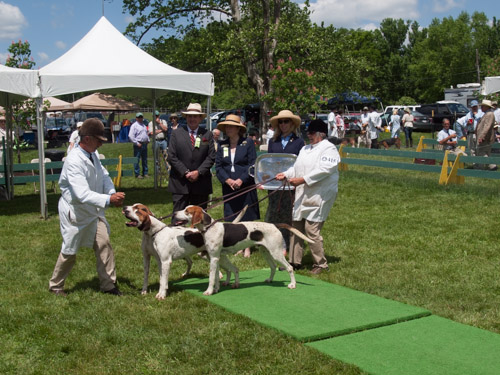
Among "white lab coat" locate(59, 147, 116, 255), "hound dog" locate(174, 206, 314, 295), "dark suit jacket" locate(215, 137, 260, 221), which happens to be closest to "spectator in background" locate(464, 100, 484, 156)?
"dark suit jacket" locate(215, 137, 260, 221)

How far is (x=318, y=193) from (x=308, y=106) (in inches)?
763

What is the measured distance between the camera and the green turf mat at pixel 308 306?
5505 mm

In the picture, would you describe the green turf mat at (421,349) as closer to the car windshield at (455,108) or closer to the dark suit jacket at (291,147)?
the dark suit jacket at (291,147)

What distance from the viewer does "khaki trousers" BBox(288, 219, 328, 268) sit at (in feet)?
24.5

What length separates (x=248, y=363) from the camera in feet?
15.6

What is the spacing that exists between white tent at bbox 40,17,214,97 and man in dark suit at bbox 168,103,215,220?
4.37 meters

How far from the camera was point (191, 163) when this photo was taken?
8523mm

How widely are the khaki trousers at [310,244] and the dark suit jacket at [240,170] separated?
0.86 m

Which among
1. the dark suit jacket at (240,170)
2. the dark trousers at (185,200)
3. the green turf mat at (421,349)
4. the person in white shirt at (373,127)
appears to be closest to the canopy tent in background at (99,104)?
the person in white shirt at (373,127)

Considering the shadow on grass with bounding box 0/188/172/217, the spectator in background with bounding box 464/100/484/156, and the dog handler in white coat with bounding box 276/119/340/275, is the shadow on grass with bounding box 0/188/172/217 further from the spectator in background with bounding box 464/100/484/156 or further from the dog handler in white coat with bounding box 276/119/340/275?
the spectator in background with bounding box 464/100/484/156

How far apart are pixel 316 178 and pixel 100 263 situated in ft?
8.81

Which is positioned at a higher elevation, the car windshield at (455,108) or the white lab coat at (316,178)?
the car windshield at (455,108)

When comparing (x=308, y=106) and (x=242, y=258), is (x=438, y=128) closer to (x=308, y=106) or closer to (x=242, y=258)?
(x=308, y=106)

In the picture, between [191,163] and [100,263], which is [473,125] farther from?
[100,263]
